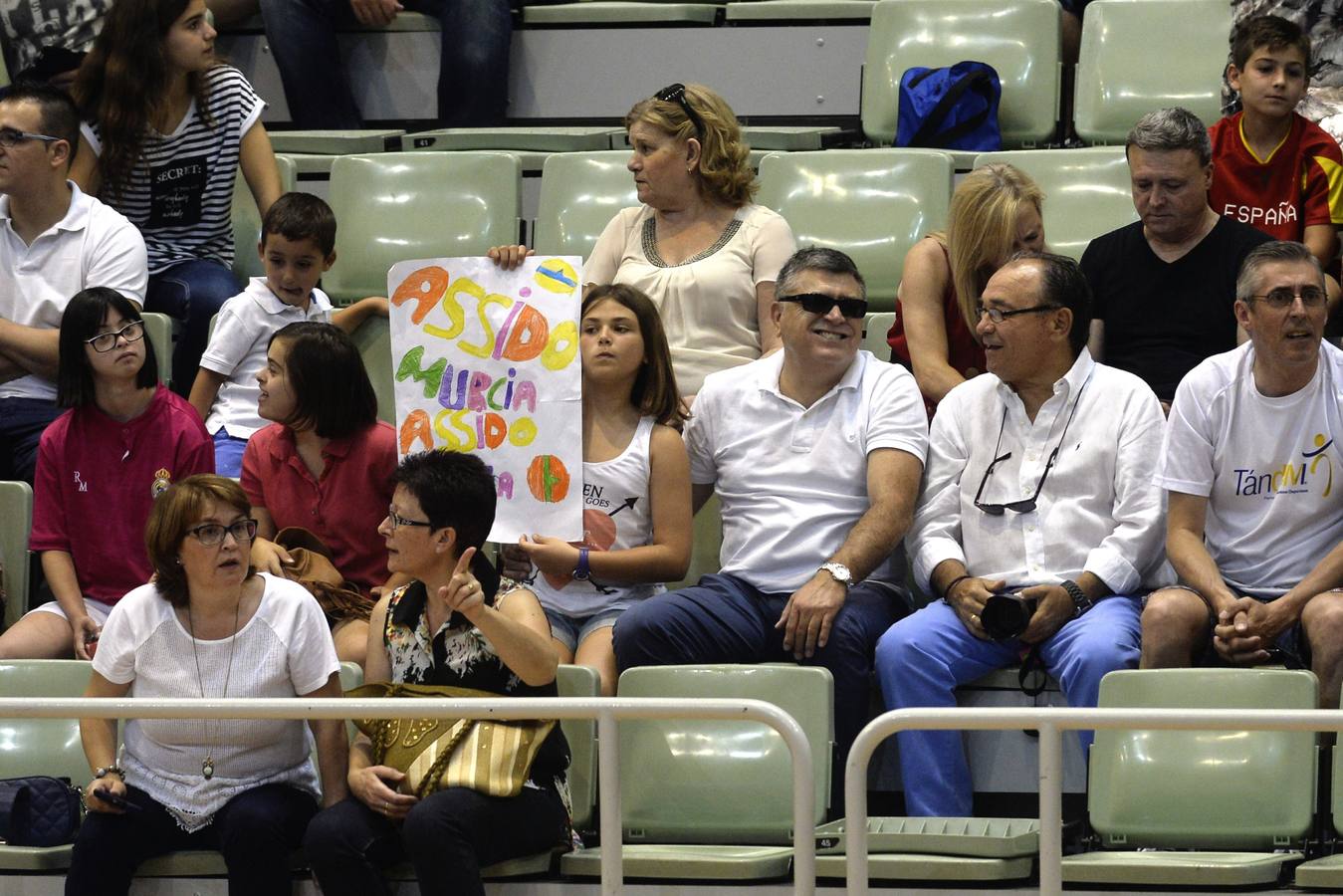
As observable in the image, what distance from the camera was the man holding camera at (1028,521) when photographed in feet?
12.1

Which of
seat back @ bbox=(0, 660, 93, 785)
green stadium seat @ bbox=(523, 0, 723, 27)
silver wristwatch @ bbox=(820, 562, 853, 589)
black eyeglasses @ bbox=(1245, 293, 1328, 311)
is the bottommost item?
seat back @ bbox=(0, 660, 93, 785)

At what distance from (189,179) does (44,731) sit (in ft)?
6.50

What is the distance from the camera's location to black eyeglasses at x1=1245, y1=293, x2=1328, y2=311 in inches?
149

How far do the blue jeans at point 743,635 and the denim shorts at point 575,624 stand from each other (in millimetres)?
114

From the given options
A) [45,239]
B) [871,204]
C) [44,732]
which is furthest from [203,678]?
[871,204]

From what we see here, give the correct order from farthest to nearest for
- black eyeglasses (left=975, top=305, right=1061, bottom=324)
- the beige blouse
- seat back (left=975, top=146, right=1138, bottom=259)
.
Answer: seat back (left=975, top=146, right=1138, bottom=259) < the beige blouse < black eyeglasses (left=975, top=305, right=1061, bottom=324)

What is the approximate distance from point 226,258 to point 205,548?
2067 millimetres

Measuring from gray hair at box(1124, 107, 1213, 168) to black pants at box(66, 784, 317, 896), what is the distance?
2323mm

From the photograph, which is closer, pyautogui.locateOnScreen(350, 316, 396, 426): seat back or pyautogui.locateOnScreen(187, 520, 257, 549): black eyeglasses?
pyautogui.locateOnScreen(187, 520, 257, 549): black eyeglasses

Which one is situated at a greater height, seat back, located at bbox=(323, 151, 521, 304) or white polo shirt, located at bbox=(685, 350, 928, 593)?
seat back, located at bbox=(323, 151, 521, 304)

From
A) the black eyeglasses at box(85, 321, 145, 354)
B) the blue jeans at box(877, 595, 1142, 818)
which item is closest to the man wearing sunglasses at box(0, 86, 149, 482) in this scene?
the black eyeglasses at box(85, 321, 145, 354)

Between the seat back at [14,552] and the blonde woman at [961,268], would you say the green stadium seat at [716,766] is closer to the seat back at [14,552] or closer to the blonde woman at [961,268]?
the blonde woman at [961,268]

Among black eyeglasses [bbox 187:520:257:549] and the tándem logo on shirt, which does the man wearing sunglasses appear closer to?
black eyeglasses [bbox 187:520:257:549]

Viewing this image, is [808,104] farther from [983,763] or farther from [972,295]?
[983,763]
